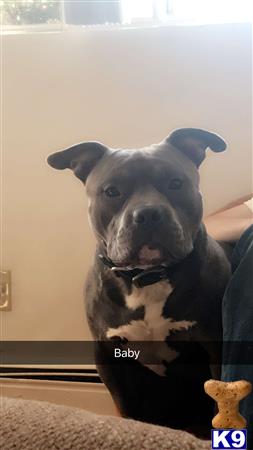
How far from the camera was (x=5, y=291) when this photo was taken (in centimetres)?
124

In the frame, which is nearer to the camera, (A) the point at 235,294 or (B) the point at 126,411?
(A) the point at 235,294

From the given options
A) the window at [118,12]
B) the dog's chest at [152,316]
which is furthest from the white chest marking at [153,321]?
the window at [118,12]

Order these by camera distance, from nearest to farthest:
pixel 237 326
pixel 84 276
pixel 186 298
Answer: pixel 237 326 < pixel 186 298 < pixel 84 276

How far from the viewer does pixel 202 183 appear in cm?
106

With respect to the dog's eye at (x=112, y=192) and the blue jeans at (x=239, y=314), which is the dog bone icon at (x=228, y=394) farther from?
the dog's eye at (x=112, y=192)

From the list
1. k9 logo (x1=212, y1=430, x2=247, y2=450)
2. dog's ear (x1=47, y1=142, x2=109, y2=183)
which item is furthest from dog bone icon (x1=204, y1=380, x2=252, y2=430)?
dog's ear (x1=47, y1=142, x2=109, y2=183)

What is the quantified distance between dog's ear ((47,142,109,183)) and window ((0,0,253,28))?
Answer: 0.30 meters

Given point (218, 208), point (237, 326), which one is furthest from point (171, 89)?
point (237, 326)

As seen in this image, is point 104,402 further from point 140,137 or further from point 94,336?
point 140,137

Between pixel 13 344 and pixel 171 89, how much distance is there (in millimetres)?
658

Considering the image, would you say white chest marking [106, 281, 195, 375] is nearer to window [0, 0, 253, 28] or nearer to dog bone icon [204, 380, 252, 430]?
dog bone icon [204, 380, 252, 430]

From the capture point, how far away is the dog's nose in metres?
0.98

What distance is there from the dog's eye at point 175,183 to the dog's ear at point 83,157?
154 mm

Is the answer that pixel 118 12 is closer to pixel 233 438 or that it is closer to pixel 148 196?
pixel 148 196
